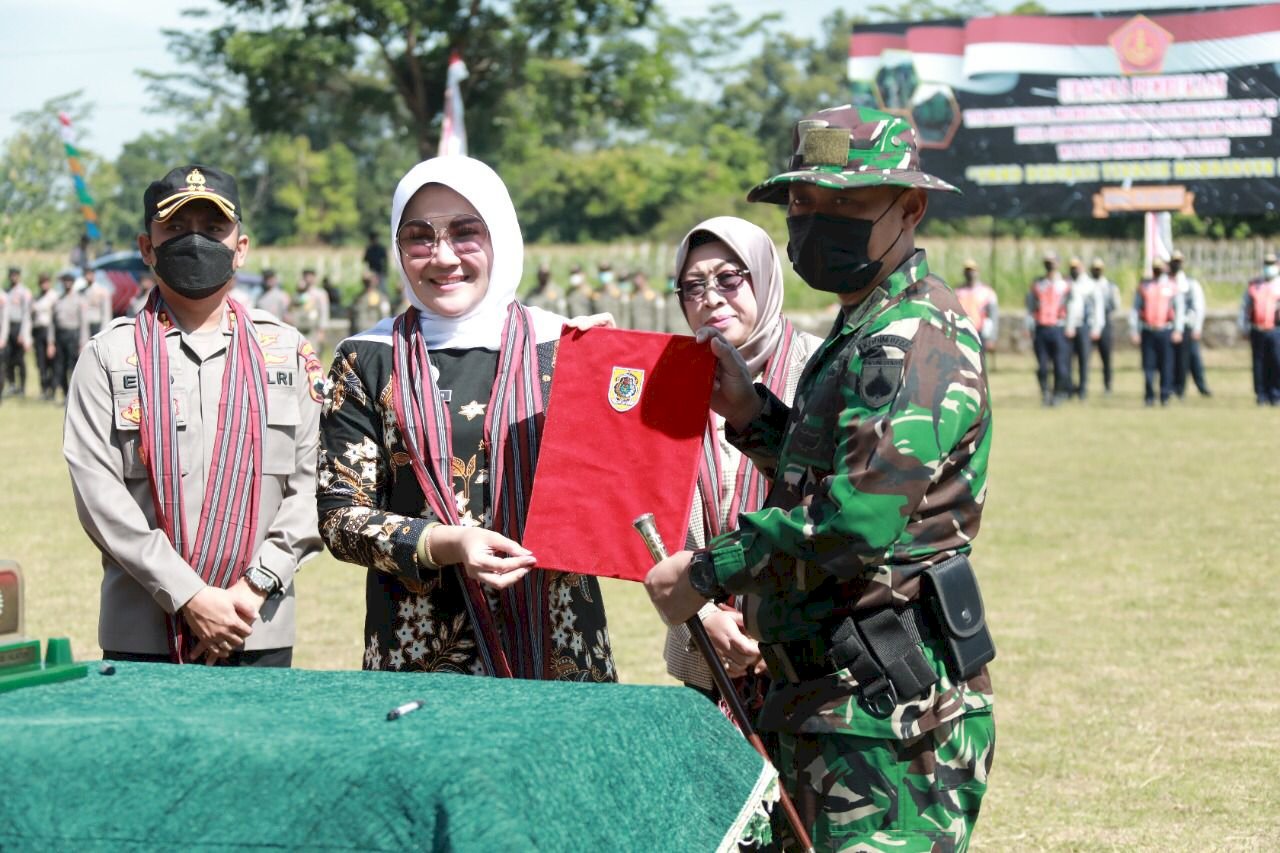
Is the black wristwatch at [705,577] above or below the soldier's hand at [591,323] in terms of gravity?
below

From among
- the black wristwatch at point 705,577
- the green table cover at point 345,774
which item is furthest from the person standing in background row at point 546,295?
the green table cover at point 345,774

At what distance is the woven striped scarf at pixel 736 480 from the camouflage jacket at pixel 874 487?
0.88 m

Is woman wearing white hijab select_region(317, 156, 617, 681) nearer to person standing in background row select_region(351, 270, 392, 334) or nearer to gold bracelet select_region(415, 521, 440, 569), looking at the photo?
gold bracelet select_region(415, 521, 440, 569)

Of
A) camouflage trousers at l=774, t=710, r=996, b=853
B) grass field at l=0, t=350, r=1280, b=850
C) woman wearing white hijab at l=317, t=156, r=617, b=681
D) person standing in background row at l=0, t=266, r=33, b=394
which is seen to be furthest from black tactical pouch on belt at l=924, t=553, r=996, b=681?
person standing in background row at l=0, t=266, r=33, b=394

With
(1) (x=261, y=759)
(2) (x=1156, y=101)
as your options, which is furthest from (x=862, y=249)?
(2) (x=1156, y=101)

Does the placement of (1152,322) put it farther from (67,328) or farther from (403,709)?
(403,709)

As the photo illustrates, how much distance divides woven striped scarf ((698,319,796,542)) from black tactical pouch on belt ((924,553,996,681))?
102 centimetres

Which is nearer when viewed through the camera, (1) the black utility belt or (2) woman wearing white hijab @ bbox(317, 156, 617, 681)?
(1) the black utility belt

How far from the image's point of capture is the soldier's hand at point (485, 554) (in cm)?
286

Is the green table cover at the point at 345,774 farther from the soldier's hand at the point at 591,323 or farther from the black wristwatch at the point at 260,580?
the black wristwatch at the point at 260,580

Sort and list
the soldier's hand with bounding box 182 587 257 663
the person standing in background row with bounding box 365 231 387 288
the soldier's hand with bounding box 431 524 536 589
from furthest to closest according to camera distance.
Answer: the person standing in background row with bounding box 365 231 387 288
the soldier's hand with bounding box 182 587 257 663
the soldier's hand with bounding box 431 524 536 589

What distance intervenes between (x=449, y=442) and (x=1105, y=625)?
566cm

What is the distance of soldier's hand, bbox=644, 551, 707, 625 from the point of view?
260 centimetres

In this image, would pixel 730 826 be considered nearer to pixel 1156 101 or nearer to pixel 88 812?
pixel 88 812
